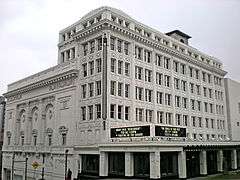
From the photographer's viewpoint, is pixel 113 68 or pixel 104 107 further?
pixel 113 68

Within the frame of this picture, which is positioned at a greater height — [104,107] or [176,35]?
[176,35]

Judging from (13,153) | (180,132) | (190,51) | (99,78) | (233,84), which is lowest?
(13,153)

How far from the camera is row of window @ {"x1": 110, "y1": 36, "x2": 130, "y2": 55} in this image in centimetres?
4681

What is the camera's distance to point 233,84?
7744 cm

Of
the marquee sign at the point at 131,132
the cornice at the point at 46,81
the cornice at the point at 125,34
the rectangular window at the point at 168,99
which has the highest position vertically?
the cornice at the point at 125,34

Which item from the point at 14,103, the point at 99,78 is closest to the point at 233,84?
the point at 99,78

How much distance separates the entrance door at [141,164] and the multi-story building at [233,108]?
42.6 meters

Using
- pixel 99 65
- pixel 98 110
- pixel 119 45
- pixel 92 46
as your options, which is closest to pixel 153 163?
pixel 98 110

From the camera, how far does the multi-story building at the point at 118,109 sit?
38781 millimetres

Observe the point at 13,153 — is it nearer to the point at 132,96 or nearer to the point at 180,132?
the point at 132,96

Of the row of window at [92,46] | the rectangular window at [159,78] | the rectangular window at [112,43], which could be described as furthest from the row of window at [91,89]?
the rectangular window at [159,78]

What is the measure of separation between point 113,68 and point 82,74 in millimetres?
6288

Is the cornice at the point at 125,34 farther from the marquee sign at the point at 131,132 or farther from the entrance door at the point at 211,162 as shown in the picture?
the entrance door at the point at 211,162

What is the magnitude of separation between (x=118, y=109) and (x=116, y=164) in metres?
9.03
